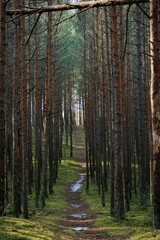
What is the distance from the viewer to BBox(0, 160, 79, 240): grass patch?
305 inches

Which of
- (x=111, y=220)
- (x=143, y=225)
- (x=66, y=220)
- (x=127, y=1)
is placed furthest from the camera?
(x=66, y=220)

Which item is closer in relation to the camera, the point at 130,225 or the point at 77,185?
the point at 130,225

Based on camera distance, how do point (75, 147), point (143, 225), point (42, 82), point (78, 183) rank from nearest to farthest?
point (143, 225) < point (78, 183) < point (42, 82) < point (75, 147)

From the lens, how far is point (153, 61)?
7.17 meters

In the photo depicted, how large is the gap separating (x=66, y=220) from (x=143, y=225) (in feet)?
13.5

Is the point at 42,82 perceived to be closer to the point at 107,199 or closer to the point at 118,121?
the point at 107,199

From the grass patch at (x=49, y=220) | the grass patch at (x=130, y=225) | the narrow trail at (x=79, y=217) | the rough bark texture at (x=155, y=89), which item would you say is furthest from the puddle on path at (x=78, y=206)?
the rough bark texture at (x=155, y=89)

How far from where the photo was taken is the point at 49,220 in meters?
12.7

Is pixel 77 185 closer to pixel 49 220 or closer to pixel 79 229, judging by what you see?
pixel 49 220

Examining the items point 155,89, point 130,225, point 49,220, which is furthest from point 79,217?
point 155,89

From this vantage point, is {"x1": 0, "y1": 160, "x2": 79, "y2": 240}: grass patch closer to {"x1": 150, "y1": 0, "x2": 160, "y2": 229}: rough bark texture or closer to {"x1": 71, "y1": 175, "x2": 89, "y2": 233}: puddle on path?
{"x1": 71, "y1": 175, "x2": 89, "y2": 233}: puddle on path

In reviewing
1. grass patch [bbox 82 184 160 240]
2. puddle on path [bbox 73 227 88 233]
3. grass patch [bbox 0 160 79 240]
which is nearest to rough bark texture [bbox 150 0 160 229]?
grass patch [bbox 82 184 160 240]

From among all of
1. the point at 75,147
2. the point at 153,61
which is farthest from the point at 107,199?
the point at 75,147

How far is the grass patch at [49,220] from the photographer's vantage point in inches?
→ 305
